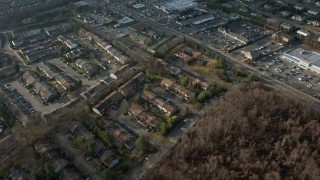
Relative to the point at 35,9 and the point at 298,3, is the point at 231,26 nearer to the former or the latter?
the point at 298,3

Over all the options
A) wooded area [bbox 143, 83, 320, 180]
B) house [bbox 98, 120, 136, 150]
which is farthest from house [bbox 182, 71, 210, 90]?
house [bbox 98, 120, 136, 150]

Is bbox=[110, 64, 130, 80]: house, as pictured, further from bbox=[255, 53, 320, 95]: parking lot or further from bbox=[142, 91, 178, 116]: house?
bbox=[255, 53, 320, 95]: parking lot

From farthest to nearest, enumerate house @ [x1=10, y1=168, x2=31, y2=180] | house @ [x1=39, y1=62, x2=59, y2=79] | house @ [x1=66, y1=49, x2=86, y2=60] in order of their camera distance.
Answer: house @ [x1=66, y1=49, x2=86, y2=60], house @ [x1=39, y1=62, x2=59, y2=79], house @ [x1=10, y1=168, x2=31, y2=180]

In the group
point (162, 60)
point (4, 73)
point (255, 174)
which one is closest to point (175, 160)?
point (255, 174)

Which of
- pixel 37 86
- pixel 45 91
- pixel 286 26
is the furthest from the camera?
pixel 286 26

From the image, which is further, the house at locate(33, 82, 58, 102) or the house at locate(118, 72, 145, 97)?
the house at locate(118, 72, 145, 97)

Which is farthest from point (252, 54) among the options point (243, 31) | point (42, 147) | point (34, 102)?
point (42, 147)

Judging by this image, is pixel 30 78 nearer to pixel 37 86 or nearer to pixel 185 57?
pixel 37 86
